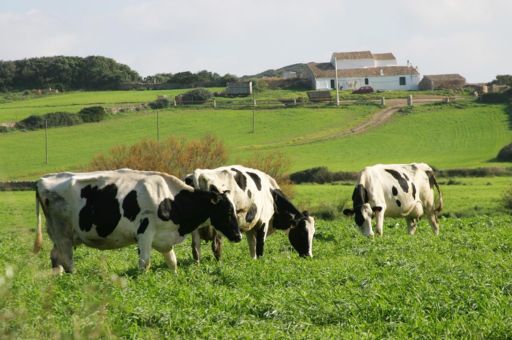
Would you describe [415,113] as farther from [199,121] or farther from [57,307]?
[57,307]

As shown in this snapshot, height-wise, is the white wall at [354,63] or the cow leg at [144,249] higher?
the white wall at [354,63]

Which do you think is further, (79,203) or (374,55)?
(374,55)

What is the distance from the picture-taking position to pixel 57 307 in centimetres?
1108

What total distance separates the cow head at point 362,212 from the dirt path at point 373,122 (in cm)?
5673

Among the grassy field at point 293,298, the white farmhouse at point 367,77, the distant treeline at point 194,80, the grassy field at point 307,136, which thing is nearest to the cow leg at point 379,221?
the grassy field at point 293,298

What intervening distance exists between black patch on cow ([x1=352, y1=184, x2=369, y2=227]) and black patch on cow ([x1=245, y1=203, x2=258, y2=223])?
5.15 metres

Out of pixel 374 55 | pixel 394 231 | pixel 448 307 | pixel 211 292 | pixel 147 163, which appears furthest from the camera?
pixel 374 55

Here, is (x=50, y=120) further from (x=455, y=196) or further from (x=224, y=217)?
(x=224, y=217)

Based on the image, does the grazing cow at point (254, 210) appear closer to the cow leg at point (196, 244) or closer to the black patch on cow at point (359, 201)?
the cow leg at point (196, 244)

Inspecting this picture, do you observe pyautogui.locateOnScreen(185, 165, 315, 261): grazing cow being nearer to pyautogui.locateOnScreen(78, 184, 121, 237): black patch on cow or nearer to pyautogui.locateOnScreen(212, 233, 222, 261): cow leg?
pyautogui.locateOnScreen(212, 233, 222, 261): cow leg

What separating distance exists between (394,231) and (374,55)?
131 metres

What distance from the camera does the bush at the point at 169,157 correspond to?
2116 inches

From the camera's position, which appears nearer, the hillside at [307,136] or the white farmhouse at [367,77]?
the hillside at [307,136]

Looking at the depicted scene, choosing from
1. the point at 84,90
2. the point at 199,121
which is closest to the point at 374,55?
the point at 84,90
